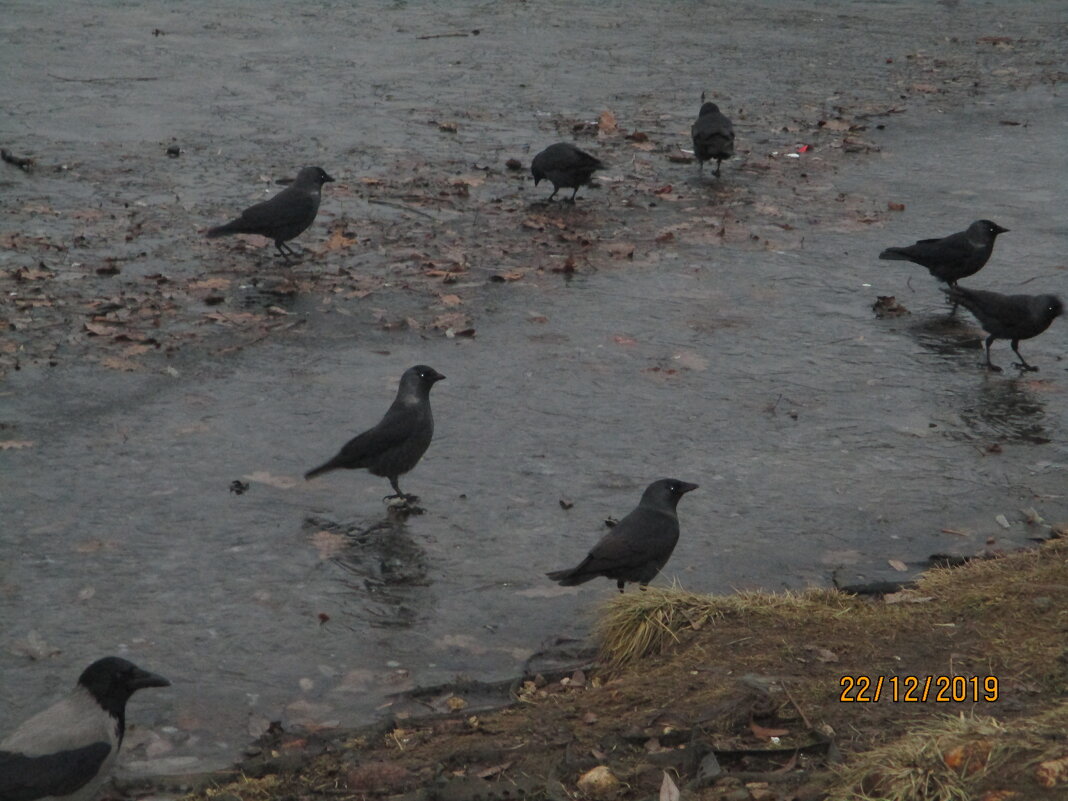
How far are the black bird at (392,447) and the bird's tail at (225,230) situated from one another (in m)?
3.67

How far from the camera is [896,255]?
1041 centimetres

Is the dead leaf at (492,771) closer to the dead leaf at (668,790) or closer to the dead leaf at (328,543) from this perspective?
the dead leaf at (668,790)

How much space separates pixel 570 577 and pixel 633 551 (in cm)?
31

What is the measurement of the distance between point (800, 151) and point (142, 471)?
343 inches

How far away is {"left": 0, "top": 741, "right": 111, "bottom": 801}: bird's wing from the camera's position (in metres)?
4.58

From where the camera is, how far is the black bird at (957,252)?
33.3ft

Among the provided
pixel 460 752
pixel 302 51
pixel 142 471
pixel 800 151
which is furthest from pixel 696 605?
pixel 302 51

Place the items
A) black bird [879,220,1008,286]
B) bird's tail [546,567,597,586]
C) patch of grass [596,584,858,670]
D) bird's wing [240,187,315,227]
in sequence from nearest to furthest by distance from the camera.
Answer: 1. patch of grass [596,584,858,670]
2. bird's tail [546,567,597,586]
3. black bird [879,220,1008,286]
4. bird's wing [240,187,315,227]

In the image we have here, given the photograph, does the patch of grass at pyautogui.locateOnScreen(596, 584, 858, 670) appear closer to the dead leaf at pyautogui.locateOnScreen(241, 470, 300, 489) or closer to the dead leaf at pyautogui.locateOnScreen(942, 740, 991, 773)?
the dead leaf at pyautogui.locateOnScreen(942, 740, 991, 773)

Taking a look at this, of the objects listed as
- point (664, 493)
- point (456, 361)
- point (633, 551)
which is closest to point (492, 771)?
point (633, 551)

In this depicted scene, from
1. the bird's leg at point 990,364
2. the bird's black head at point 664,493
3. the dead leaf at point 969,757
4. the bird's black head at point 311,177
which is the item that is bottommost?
the bird's leg at point 990,364

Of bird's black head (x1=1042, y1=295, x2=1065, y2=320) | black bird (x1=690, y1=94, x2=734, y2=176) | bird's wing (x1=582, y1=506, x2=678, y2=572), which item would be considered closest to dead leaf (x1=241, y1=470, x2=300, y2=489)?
bird's wing (x1=582, y1=506, x2=678, y2=572)

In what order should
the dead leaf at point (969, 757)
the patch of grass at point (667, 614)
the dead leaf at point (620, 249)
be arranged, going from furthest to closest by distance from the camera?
the dead leaf at point (620, 249) < the patch of grass at point (667, 614) < the dead leaf at point (969, 757)

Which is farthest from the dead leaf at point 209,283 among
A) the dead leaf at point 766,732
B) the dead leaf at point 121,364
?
the dead leaf at point 766,732
